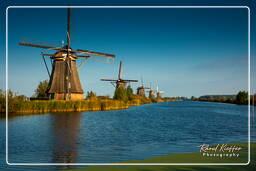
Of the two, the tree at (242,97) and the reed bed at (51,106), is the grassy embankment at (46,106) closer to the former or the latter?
the reed bed at (51,106)

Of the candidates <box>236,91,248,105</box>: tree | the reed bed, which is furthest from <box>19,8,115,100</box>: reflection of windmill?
<box>236,91,248,105</box>: tree

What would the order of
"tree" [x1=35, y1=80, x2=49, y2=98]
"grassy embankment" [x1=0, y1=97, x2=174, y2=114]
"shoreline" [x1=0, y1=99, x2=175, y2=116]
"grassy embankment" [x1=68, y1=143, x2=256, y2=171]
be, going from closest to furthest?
1. "grassy embankment" [x1=68, y1=143, x2=256, y2=171]
2. "grassy embankment" [x1=0, y1=97, x2=174, y2=114]
3. "shoreline" [x1=0, y1=99, x2=175, y2=116]
4. "tree" [x1=35, y1=80, x2=49, y2=98]

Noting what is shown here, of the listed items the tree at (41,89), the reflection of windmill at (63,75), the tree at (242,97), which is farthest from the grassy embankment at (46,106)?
the tree at (242,97)

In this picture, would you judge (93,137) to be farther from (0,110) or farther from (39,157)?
(0,110)

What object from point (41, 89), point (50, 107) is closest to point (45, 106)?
point (50, 107)

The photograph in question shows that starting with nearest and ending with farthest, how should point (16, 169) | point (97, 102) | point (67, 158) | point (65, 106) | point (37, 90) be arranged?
1. point (16, 169)
2. point (67, 158)
3. point (65, 106)
4. point (97, 102)
5. point (37, 90)

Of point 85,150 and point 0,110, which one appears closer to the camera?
point 85,150

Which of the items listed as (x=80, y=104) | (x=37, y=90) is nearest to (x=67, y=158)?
(x=80, y=104)

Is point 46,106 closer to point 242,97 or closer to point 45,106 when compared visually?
point 45,106

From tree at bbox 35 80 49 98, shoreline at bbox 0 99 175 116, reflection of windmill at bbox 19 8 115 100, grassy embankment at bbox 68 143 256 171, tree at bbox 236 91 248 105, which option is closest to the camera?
grassy embankment at bbox 68 143 256 171

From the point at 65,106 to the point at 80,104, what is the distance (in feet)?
5.89

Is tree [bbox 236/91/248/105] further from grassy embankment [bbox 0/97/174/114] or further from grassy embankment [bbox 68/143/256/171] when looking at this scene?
grassy embankment [bbox 68/143/256/171]

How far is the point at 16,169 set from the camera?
589 centimetres

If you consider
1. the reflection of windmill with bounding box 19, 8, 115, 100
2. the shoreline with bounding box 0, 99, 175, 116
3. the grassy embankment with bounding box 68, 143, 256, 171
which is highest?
the reflection of windmill with bounding box 19, 8, 115, 100
